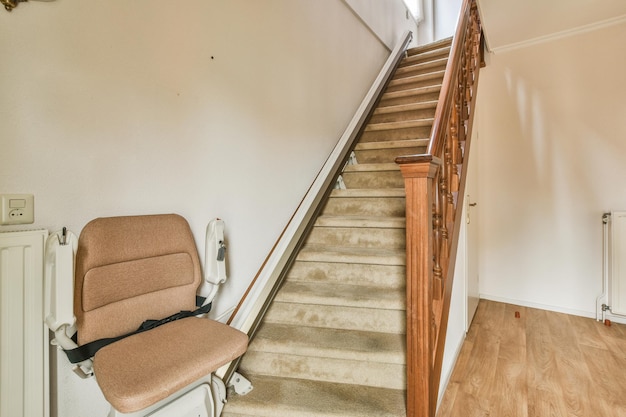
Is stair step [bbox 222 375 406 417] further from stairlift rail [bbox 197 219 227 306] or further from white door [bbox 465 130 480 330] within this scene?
white door [bbox 465 130 480 330]

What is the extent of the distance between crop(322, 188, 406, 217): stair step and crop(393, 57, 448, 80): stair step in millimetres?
1876

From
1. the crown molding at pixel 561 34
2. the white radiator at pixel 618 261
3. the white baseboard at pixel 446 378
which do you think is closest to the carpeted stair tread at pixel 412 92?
the crown molding at pixel 561 34

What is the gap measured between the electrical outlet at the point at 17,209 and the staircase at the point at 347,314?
1.10m

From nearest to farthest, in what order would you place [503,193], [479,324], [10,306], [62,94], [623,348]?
[10,306]
[62,94]
[623,348]
[479,324]
[503,193]

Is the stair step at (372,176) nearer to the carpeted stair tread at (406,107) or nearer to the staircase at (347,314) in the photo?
the staircase at (347,314)

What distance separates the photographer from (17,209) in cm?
100

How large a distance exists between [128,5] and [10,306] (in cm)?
118

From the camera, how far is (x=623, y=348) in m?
2.27

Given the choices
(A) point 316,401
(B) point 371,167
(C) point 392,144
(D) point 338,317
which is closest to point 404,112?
(C) point 392,144

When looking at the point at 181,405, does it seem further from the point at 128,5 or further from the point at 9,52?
the point at 128,5

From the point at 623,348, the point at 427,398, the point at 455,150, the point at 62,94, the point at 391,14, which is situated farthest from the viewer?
the point at 391,14

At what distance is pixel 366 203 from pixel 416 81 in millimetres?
1727

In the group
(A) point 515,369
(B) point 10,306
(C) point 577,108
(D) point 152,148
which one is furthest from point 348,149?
(B) point 10,306

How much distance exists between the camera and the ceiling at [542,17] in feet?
8.56
